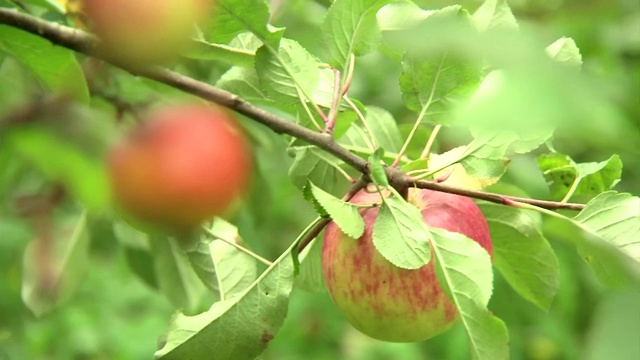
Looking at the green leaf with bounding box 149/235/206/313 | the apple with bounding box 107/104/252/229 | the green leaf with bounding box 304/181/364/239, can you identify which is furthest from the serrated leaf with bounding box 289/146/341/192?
the apple with bounding box 107/104/252/229

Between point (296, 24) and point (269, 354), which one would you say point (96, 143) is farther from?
point (269, 354)

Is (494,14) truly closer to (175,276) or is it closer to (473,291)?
(473,291)

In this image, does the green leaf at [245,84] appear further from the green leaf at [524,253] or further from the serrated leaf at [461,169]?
the green leaf at [524,253]

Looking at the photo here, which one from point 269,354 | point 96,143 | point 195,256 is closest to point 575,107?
point 96,143

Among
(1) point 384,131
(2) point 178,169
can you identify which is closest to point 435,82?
(1) point 384,131

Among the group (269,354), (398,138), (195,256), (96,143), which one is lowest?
(269,354)

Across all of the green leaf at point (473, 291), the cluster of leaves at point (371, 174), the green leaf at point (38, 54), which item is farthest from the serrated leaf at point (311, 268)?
the green leaf at point (38, 54)
